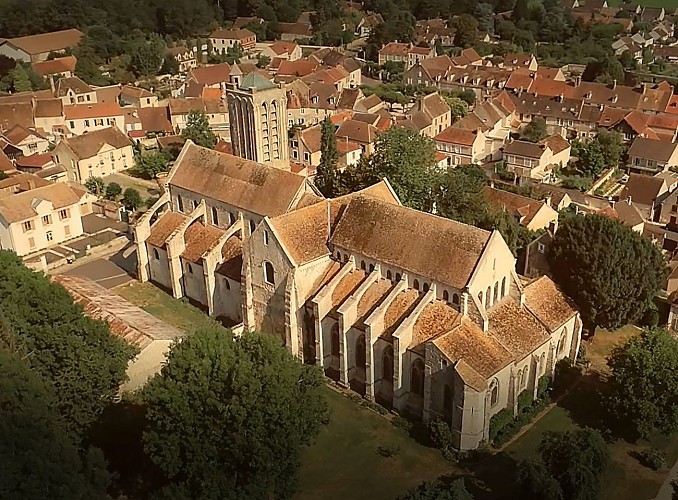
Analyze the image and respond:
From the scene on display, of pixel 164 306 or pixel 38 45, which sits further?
pixel 38 45

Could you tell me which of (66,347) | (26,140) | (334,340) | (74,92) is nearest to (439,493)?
(334,340)

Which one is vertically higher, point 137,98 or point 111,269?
point 137,98

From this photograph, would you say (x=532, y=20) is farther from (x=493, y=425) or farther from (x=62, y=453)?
(x=62, y=453)

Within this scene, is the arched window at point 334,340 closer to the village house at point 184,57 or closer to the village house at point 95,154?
the village house at point 95,154

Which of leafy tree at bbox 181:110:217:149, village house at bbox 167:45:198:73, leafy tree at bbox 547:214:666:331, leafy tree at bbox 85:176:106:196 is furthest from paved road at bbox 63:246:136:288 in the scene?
village house at bbox 167:45:198:73

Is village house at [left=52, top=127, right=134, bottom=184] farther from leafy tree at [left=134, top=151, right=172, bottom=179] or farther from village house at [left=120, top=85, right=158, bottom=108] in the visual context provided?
village house at [left=120, top=85, right=158, bottom=108]

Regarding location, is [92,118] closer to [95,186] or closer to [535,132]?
[95,186]
